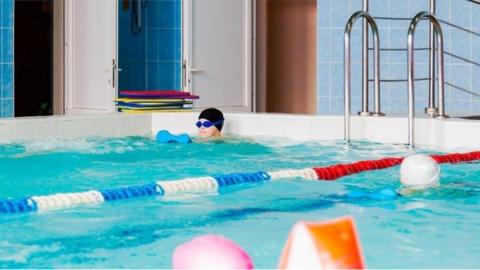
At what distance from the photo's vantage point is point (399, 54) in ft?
27.0

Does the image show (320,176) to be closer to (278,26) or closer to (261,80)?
(261,80)

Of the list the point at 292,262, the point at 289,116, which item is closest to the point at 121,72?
the point at 289,116

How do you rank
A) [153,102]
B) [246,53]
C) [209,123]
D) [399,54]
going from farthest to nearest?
[246,53] < [399,54] < [153,102] < [209,123]

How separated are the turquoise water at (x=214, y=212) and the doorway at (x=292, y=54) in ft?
19.8

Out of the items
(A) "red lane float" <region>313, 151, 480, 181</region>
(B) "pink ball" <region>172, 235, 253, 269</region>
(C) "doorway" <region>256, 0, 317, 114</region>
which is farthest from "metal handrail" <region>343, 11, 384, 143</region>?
(C) "doorway" <region>256, 0, 317, 114</region>

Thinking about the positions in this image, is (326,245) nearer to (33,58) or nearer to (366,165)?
(366,165)

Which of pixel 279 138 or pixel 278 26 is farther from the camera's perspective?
pixel 278 26

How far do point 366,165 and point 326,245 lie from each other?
3.38 m

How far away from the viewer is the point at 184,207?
3836 millimetres

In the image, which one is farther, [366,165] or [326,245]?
[366,165]

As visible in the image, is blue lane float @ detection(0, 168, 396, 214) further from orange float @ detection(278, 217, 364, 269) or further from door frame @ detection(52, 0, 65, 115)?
door frame @ detection(52, 0, 65, 115)

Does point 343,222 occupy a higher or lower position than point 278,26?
lower

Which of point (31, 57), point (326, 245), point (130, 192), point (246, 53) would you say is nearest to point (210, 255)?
point (326, 245)

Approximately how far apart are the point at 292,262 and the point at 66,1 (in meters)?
7.96
